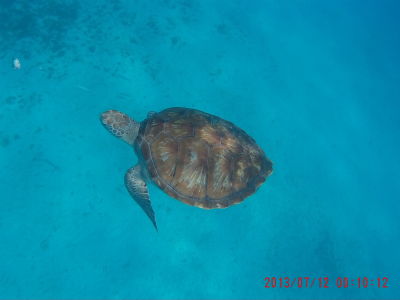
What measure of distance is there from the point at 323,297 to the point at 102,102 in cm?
490

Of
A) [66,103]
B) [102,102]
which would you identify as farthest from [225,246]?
[66,103]

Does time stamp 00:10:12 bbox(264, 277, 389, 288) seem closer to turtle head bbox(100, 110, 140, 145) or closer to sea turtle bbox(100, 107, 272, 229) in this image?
sea turtle bbox(100, 107, 272, 229)

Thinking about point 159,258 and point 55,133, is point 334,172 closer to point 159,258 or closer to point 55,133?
point 159,258

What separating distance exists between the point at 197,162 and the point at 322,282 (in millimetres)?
3268

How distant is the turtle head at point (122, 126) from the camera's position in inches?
154

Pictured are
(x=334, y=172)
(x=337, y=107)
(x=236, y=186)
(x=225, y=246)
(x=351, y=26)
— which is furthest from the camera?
(x=351, y=26)

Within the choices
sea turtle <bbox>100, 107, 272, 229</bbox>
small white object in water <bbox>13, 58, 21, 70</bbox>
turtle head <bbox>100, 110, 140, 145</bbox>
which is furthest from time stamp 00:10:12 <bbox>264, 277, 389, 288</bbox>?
small white object in water <bbox>13, 58, 21, 70</bbox>

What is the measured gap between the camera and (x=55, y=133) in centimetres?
437

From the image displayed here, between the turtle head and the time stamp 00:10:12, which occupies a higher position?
the turtle head

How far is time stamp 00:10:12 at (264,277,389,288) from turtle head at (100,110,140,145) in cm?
303

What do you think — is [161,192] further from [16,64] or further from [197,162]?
[16,64]

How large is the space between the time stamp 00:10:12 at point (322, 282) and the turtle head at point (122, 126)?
3.03 meters

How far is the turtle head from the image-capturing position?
392cm
